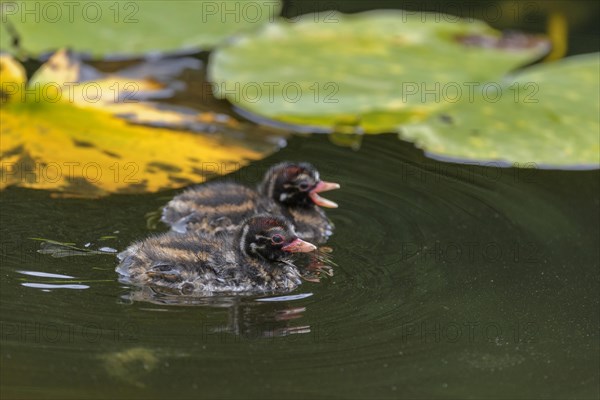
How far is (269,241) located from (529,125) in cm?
243

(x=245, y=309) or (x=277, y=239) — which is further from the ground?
(x=277, y=239)

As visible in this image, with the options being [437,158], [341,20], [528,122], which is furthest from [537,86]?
[341,20]

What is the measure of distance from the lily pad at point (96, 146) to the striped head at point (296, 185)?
0.49 metres

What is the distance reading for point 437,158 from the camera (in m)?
7.88

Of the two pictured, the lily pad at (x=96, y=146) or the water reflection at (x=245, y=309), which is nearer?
the water reflection at (x=245, y=309)

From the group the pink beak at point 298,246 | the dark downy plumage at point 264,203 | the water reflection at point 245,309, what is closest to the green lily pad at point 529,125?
the dark downy plumage at point 264,203

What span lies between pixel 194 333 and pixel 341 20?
496 cm

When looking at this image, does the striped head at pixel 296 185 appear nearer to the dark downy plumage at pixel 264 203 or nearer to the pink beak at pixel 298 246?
the dark downy plumage at pixel 264 203

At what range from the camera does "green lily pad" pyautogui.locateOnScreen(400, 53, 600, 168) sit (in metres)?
7.54

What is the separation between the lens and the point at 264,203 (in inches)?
287

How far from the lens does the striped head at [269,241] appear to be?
6.38 metres

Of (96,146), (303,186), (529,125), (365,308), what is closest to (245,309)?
(365,308)

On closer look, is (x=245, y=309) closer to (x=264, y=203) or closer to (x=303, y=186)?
(x=264, y=203)

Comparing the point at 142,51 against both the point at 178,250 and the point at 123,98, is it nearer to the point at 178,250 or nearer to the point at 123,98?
the point at 123,98
